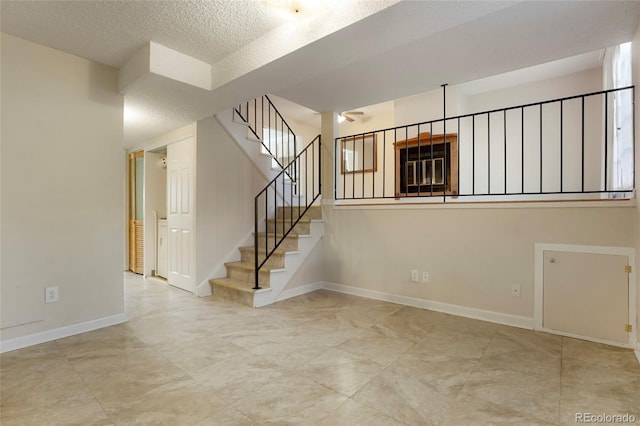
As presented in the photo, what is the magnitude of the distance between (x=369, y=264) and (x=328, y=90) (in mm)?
2129

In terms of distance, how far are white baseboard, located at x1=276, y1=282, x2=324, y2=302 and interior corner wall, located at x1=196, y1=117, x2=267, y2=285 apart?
0.95 meters

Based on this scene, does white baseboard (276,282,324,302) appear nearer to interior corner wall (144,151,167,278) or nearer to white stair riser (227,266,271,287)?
white stair riser (227,266,271,287)

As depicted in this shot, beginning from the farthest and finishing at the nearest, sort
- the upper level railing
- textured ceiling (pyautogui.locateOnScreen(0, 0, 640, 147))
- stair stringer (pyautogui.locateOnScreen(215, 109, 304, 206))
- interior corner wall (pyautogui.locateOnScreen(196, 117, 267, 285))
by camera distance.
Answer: the upper level railing
stair stringer (pyautogui.locateOnScreen(215, 109, 304, 206))
interior corner wall (pyautogui.locateOnScreen(196, 117, 267, 285))
textured ceiling (pyautogui.locateOnScreen(0, 0, 640, 147))

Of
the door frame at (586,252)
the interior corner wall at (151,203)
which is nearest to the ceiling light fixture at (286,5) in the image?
the door frame at (586,252)

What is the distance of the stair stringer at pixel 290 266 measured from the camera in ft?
11.2

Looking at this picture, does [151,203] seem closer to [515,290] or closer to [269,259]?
[269,259]

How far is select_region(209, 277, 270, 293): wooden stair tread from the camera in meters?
3.46

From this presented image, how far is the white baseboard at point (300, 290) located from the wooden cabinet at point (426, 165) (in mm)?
2175

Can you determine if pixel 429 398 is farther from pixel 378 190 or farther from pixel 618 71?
pixel 378 190

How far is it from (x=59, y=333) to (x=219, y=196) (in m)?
2.09

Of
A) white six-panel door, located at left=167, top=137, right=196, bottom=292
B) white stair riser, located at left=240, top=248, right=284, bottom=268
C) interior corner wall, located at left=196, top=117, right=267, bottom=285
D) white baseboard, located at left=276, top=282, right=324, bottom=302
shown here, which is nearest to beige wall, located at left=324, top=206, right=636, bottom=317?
white baseboard, located at left=276, top=282, right=324, bottom=302

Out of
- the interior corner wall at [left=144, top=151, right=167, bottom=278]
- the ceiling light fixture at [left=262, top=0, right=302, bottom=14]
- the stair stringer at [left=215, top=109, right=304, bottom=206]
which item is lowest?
the interior corner wall at [left=144, top=151, right=167, bottom=278]

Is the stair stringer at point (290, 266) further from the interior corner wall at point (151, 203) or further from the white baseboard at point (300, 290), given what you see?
the interior corner wall at point (151, 203)

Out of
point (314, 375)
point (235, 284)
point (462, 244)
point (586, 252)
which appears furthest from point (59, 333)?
point (586, 252)
